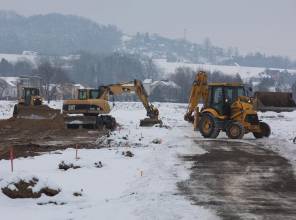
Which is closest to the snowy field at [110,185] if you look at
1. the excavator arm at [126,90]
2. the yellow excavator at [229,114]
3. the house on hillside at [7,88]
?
the yellow excavator at [229,114]

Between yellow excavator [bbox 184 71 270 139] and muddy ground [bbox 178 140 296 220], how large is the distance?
6.66m

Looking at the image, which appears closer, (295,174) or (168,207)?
(168,207)

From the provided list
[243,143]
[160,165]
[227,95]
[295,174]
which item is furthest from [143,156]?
[227,95]

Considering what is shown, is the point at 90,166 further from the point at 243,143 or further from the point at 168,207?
the point at 243,143

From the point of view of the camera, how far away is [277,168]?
1633 centimetres

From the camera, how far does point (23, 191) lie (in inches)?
451

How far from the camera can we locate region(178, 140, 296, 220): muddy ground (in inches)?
412

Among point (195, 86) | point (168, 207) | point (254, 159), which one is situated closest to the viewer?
point (168, 207)

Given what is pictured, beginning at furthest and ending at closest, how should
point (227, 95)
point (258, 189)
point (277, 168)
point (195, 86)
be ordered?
point (195, 86), point (227, 95), point (277, 168), point (258, 189)

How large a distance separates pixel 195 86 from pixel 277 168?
1487cm

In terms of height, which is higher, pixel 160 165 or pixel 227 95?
pixel 227 95

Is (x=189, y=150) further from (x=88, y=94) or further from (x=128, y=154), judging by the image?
(x=88, y=94)

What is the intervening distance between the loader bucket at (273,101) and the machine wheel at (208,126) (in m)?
28.2

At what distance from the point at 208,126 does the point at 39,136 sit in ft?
30.4
